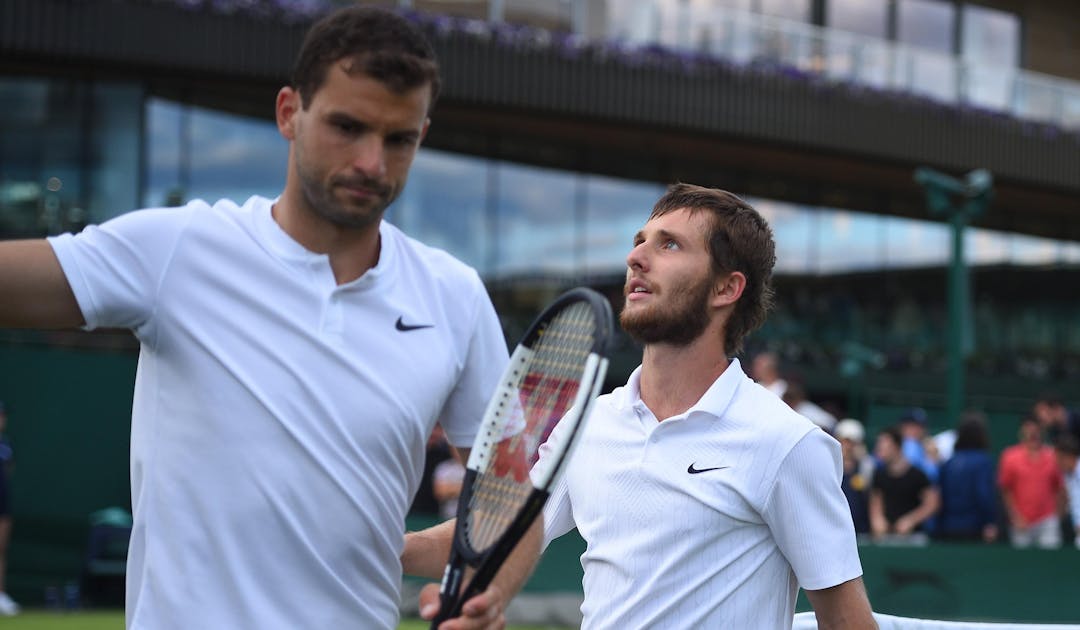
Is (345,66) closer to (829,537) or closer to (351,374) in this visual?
(351,374)

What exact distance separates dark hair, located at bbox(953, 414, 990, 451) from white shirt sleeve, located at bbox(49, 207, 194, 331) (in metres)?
9.78

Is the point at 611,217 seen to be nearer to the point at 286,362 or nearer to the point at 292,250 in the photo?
the point at 292,250

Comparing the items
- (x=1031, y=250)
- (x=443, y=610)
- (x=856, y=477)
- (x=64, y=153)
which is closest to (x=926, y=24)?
(x=1031, y=250)

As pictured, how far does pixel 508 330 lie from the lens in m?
22.0

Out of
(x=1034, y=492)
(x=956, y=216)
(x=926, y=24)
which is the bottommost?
(x=1034, y=492)

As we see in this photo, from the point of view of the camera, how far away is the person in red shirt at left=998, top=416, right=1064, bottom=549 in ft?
41.9

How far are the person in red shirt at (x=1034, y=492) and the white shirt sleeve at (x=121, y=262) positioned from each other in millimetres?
11043

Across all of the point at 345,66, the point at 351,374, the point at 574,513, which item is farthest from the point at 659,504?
the point at 345,66

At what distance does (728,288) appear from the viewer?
3.97 m

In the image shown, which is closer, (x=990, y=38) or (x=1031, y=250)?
(x=1031, y=250)

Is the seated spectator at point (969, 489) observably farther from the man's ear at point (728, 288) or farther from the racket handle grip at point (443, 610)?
the racket handle grip at point (443, 610)

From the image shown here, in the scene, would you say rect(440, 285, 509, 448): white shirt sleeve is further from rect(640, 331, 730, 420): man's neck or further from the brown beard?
rect(640, 331, 730, 420): man's neck

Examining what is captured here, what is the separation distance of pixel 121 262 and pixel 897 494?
9.99 metres

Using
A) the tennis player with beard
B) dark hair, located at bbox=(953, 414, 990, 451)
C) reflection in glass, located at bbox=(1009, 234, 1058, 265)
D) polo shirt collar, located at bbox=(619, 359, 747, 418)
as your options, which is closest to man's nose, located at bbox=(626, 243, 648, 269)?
the tennis player with beard
